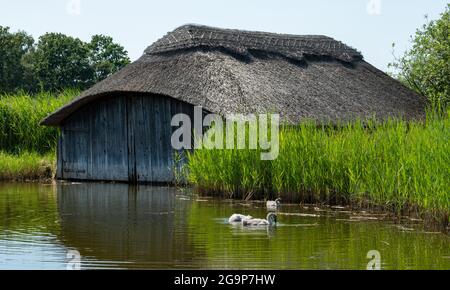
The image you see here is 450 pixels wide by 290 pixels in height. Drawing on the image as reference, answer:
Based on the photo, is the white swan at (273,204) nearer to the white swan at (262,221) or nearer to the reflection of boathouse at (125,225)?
the reflection of boathouse at (125,225)

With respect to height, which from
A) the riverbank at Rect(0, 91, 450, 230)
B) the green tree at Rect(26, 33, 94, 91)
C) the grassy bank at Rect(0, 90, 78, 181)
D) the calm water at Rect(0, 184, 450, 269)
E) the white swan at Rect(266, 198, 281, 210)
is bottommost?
the calm water at Rect(0, 184, 450, 269)

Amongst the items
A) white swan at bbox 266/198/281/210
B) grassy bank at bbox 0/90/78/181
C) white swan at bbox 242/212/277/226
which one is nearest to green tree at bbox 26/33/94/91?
grassy bank at bbox 0/90/78/181

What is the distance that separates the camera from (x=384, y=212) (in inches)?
565

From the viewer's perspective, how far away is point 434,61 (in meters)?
30.0

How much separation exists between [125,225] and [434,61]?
19.0 m

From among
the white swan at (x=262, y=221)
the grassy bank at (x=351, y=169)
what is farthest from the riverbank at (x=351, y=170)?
the white swan at (x=262, y=221)

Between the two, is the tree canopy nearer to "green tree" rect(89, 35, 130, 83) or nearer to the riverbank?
"green tree" rect(89, 35, 130, 83)

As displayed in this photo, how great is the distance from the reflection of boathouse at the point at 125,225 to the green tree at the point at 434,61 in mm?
12795

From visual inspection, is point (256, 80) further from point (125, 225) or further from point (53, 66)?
point (53, 66)

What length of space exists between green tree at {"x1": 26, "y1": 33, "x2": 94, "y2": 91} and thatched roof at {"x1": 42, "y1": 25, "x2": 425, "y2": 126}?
58.0ft

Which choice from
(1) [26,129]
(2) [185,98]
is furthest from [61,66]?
(2) [185,98]

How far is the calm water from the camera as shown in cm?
1009

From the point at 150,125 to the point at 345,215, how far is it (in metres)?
9.36
